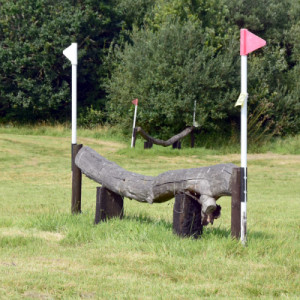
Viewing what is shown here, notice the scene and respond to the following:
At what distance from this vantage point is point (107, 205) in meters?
8.02

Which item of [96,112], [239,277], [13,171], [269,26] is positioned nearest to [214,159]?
[13,171]

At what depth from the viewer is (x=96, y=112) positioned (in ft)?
117

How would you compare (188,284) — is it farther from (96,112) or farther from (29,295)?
(96,112)

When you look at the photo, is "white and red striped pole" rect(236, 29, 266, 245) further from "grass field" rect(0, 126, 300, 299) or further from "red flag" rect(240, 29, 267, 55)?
"grass field" rect(0, 126, 300, 299)

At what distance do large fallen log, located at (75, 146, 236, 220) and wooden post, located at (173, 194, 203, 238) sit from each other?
0.27 feet

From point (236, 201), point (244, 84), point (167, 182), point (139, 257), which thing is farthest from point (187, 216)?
point (244, 84)

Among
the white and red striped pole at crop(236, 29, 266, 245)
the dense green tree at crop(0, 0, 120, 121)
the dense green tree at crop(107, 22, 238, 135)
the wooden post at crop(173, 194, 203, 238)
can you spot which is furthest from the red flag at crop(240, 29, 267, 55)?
the dense green tree at crop(0, 0, 120, 121)

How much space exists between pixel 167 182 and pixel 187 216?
19.6 inches

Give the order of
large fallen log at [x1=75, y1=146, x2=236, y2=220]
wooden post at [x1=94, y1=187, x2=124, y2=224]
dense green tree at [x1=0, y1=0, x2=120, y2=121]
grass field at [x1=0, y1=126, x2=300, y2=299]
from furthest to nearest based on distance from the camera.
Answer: dense green tree at [x1=0, y1=0, x2=120, y2=121]
wooden post at [x1=94, y1=187, x2=124, y2=224]
large fallen log at [x1=75, y1=146, x2=236, y2=220]
grass field at [x1=0, y1=126, x2=300, y2=299]

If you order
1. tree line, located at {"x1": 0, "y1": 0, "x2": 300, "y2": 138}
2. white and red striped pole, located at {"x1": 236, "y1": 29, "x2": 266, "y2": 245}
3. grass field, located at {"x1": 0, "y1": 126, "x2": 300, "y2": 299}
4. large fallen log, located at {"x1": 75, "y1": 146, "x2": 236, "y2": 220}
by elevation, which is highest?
tree line, located at {"x1": 0, "y1": 0, "x2": 300, "y2": 138}

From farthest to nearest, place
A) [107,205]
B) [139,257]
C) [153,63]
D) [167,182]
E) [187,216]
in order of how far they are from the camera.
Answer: [153,63]
[107,205]
[167,182]
[187,216]
[139,257]

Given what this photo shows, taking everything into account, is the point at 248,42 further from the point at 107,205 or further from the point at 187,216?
the point at 107,205

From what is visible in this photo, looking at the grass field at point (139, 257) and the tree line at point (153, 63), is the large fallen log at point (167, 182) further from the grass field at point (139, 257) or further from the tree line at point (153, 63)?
the tree line at point (153, 63)

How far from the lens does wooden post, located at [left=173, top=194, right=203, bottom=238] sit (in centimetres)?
666
